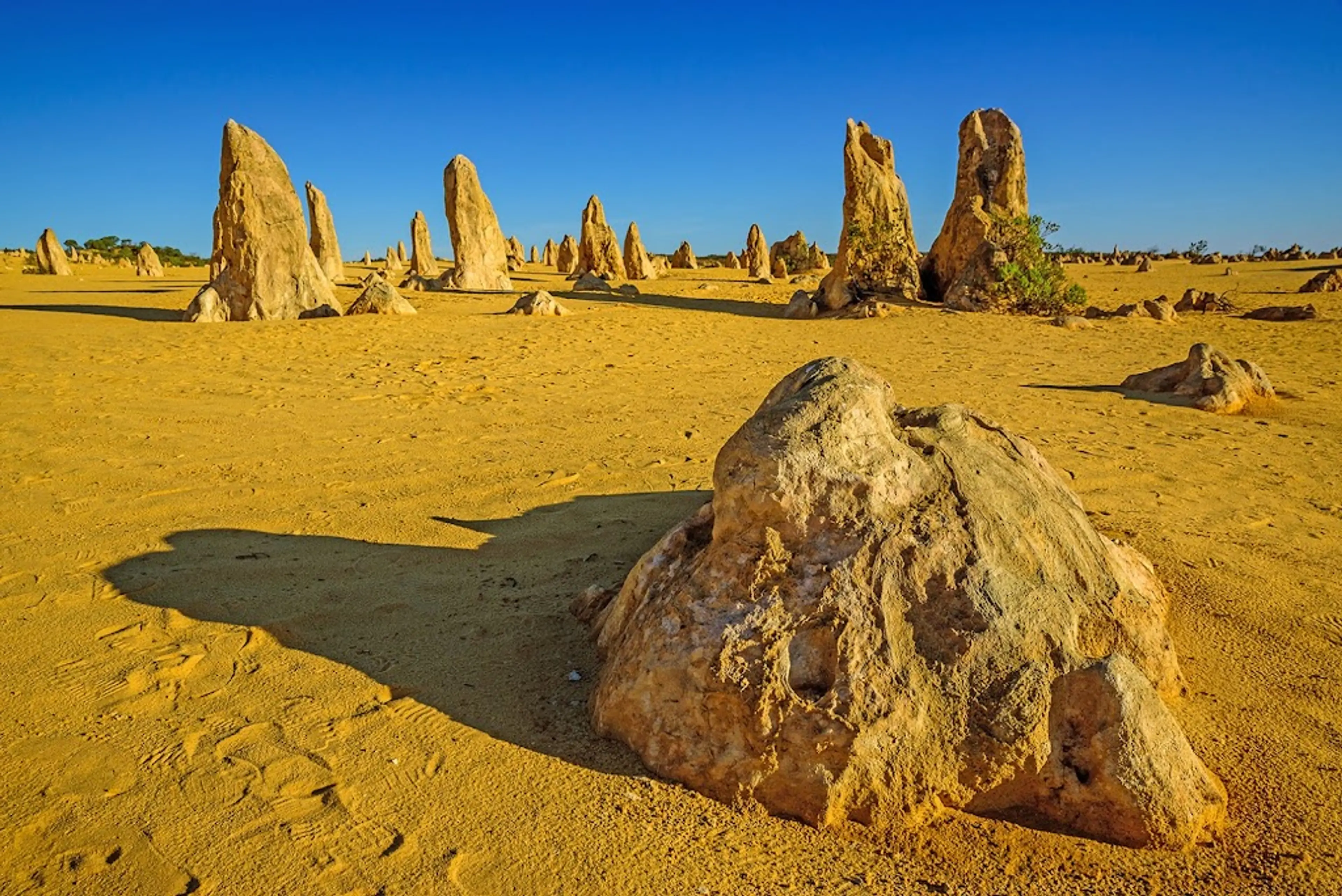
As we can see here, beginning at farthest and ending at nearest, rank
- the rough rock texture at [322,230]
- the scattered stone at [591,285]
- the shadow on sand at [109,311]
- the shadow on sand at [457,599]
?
the rough rock texture at [322,230] → the scattered stone at [591,285] → the shadow on sand at [109,311] → the shadow on sand at [457,599]

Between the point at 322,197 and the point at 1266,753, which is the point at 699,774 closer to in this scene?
the point at 1266,753

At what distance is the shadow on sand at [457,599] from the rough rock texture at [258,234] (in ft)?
35.9

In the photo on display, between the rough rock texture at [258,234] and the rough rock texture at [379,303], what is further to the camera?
the rough rock texture at [379,303]

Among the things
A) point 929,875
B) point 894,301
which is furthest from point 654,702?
point 894,301

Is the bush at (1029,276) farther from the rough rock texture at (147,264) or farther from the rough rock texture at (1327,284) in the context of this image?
the rough rock texture at (147,264)

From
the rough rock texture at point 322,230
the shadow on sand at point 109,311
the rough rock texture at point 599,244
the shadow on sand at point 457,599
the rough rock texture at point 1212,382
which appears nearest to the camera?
the shadow on sand at point 457,599

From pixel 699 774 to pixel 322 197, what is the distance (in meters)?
27.0

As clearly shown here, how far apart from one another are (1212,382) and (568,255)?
32.6 meters

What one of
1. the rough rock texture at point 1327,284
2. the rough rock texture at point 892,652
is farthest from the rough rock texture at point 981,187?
the rough rock texture at point 892,652

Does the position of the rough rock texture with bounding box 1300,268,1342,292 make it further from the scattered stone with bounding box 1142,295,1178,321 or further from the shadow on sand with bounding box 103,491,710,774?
the shadow on sand with bounding box 103,491,710,774

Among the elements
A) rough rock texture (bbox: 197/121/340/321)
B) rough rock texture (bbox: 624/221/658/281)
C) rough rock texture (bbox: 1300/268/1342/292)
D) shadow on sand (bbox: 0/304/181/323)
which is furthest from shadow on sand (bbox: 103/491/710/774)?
rough rock texture (bbox: 624/221/658/281)

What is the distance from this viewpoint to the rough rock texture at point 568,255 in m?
36.7

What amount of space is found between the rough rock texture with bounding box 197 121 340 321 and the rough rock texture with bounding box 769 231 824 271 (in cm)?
2081

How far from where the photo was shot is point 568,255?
124 feet
